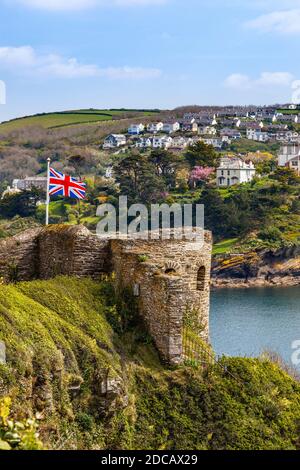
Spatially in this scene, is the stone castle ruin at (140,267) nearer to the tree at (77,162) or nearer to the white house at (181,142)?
the tree at (77,162)

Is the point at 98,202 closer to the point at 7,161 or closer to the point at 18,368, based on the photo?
the point at 7,161

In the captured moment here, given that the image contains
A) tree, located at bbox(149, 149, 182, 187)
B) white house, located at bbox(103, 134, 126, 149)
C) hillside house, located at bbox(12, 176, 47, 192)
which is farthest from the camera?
white house, located at bbox(103, 134, 126, 149)

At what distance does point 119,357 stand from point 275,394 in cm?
258

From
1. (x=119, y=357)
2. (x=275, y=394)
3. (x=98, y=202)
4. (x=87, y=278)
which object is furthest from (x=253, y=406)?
(x=98, y=202)

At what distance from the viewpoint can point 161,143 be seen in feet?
516

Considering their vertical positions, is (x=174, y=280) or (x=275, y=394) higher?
(x=174, y=280)

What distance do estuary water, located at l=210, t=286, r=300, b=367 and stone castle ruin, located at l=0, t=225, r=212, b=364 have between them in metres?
24.8

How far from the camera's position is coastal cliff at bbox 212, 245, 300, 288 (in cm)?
8806

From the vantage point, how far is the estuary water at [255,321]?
48.8m

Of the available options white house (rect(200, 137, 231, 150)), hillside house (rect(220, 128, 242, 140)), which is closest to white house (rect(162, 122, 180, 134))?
hillside house (rect(220, 128, 242, 140))

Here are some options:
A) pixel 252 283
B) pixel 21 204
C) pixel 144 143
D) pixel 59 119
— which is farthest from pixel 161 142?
pixel 21 204

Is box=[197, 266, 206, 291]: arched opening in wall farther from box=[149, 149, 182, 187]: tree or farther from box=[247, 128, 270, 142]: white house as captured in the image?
box=[247, 128, 270, 142]: white house

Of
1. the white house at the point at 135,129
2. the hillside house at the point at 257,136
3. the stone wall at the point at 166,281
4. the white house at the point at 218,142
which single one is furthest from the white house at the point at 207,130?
the stone wall at the point at 166,281

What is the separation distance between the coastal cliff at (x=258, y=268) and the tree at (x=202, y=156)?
83.5ft
